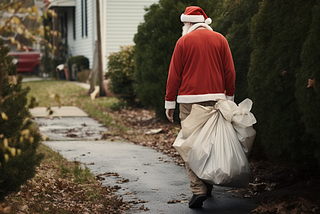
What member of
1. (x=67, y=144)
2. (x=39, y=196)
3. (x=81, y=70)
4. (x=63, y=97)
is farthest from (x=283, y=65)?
(x=81, y=70)

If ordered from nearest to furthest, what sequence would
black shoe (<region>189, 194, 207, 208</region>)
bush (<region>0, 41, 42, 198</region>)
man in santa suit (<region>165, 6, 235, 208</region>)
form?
bush (<region>0, 41, 42, 198</region>) → black shoe (<region>189, 194, 207, 208</region>) → man in santa suit (<region>165, 6, 235, 208</region>)

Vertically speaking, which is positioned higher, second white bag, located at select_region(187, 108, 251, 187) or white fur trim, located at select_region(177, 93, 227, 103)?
white fur trim, located at select_region(177, 93, 227, 103)

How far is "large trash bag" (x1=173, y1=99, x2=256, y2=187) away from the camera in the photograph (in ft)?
13.4

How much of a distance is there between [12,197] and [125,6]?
16.9 metres

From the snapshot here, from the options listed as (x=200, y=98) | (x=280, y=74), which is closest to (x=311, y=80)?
(x=280, y=74)

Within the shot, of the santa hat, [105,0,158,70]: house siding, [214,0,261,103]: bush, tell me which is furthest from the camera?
[105,0,158,70]: house siding

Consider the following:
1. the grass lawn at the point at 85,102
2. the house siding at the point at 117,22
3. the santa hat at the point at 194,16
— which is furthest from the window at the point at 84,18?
the santa hat at the point at 194,16

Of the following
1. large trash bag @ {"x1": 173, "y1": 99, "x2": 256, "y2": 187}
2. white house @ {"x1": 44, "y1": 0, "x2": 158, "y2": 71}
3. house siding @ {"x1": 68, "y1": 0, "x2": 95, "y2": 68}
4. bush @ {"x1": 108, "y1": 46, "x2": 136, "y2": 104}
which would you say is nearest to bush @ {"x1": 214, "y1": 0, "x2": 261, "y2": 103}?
large trash bag @ {"x1": 173, "y1": 99, "x2": 256, "y2": 187}

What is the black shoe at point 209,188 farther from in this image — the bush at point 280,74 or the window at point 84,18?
the window at point 84,18

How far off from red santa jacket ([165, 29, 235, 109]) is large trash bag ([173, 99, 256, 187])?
17 centimetres

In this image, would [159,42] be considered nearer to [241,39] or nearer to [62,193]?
[241,39]

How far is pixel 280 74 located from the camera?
418 centimetres

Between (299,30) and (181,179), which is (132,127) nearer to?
(181,179)

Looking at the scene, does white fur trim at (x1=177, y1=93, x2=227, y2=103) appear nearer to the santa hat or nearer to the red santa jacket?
the red santa jacket
